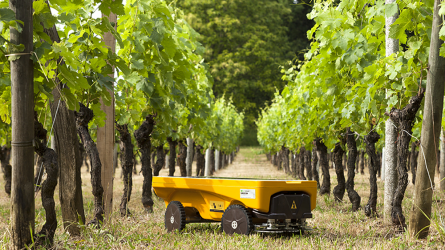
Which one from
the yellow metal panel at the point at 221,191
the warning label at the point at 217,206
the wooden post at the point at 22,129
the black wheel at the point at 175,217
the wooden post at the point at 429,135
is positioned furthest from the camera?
the black wheel at the point at 175,217

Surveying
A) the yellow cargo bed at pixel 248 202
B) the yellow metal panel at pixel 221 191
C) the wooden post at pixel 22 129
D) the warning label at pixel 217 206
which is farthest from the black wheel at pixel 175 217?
the wooden post at pixel 22 129

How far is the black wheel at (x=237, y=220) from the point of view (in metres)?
4.50

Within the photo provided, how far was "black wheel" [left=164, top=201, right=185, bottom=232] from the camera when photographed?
5.02 metres

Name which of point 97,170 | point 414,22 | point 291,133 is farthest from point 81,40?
point 291,133

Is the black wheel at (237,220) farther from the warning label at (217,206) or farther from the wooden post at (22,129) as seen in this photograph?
the wooden post at (22,129)

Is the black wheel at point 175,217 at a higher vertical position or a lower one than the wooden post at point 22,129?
lower

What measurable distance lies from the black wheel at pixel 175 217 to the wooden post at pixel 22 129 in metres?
2.08

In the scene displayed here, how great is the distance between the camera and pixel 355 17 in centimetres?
592

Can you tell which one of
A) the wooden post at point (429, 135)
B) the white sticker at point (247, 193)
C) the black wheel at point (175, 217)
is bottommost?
the black wheel at point (175, 217)

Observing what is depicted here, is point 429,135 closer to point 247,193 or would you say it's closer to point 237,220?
point 247,193

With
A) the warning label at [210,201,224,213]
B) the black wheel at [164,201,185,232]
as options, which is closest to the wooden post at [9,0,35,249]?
the black wheel at [164,201,185,232]

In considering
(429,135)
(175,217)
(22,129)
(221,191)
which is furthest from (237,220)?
(22,129)

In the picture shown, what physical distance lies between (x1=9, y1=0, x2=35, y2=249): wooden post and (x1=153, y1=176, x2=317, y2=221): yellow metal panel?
209 cm

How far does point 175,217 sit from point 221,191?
30.5 inches
